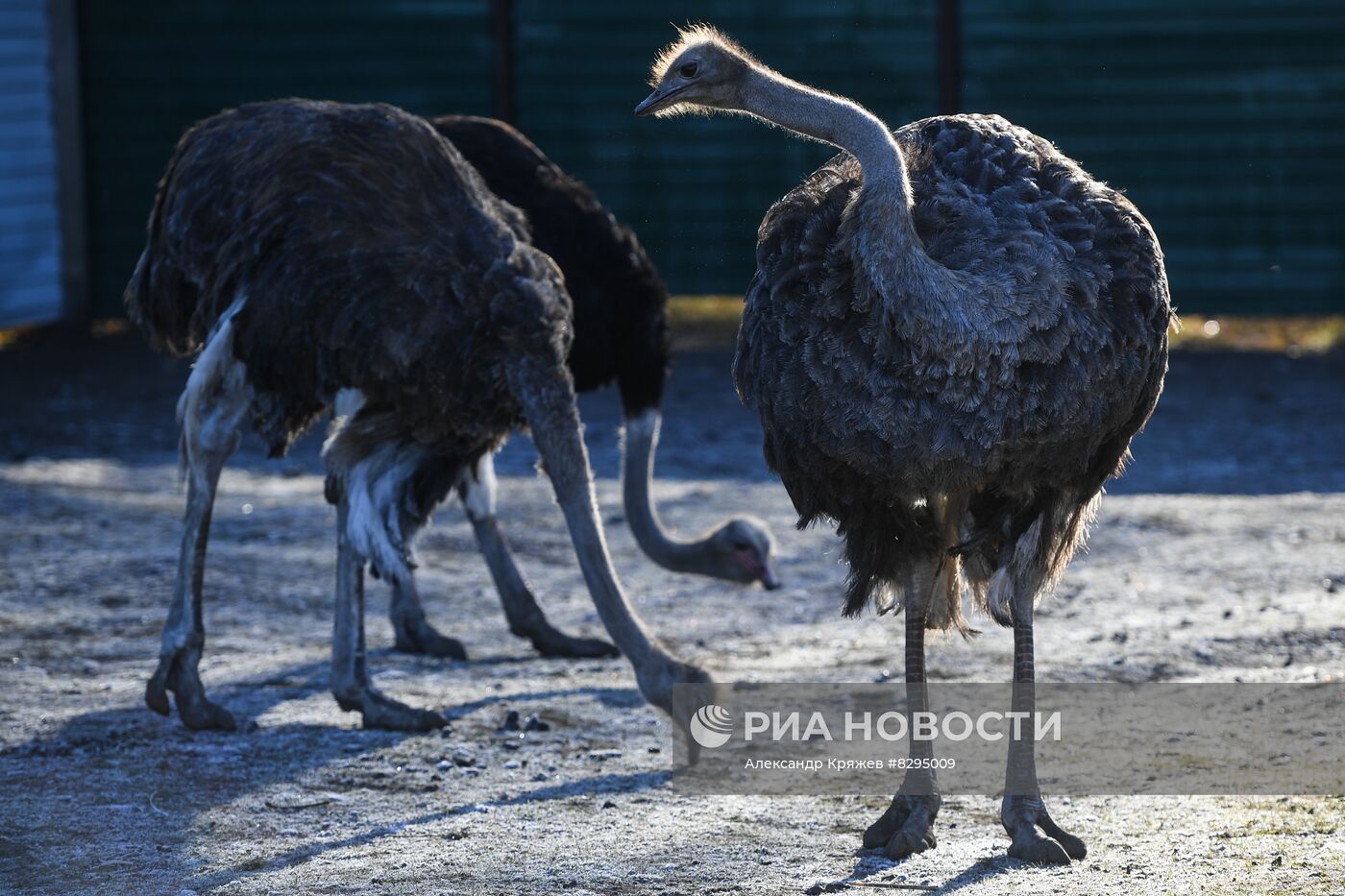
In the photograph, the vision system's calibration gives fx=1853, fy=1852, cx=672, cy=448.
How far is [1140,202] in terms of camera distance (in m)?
11.3

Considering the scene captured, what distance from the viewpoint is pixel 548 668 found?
6020mm

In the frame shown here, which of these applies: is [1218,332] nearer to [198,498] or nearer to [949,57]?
[949,57]

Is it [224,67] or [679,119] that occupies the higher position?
[224,67]

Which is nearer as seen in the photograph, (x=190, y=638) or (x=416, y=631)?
(x=190, y=638)

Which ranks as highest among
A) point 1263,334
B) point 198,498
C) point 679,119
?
point 679,119

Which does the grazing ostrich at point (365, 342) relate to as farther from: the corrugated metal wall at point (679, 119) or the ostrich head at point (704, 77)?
the corrugated metal wall at point (679, 119)

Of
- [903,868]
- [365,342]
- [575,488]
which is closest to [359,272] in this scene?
[365,342]

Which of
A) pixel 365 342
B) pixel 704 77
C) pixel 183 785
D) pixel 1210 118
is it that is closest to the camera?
pixel 704 77

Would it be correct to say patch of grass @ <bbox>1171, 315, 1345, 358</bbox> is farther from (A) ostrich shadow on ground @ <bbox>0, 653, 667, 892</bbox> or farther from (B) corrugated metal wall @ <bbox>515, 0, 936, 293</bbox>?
(A) ostrich shadow on ground @ <bbox>0, 653, 667, 892</bbox>

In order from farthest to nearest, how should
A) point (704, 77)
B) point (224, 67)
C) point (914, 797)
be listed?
point (224, 67), point (914, 797), point (704, 77)

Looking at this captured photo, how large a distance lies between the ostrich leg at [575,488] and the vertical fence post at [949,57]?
6623mm

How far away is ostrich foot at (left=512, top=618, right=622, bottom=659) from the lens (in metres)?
6.15

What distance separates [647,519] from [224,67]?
263 inches

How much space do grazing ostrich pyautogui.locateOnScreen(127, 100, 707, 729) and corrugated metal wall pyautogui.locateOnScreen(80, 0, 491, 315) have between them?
622cm
